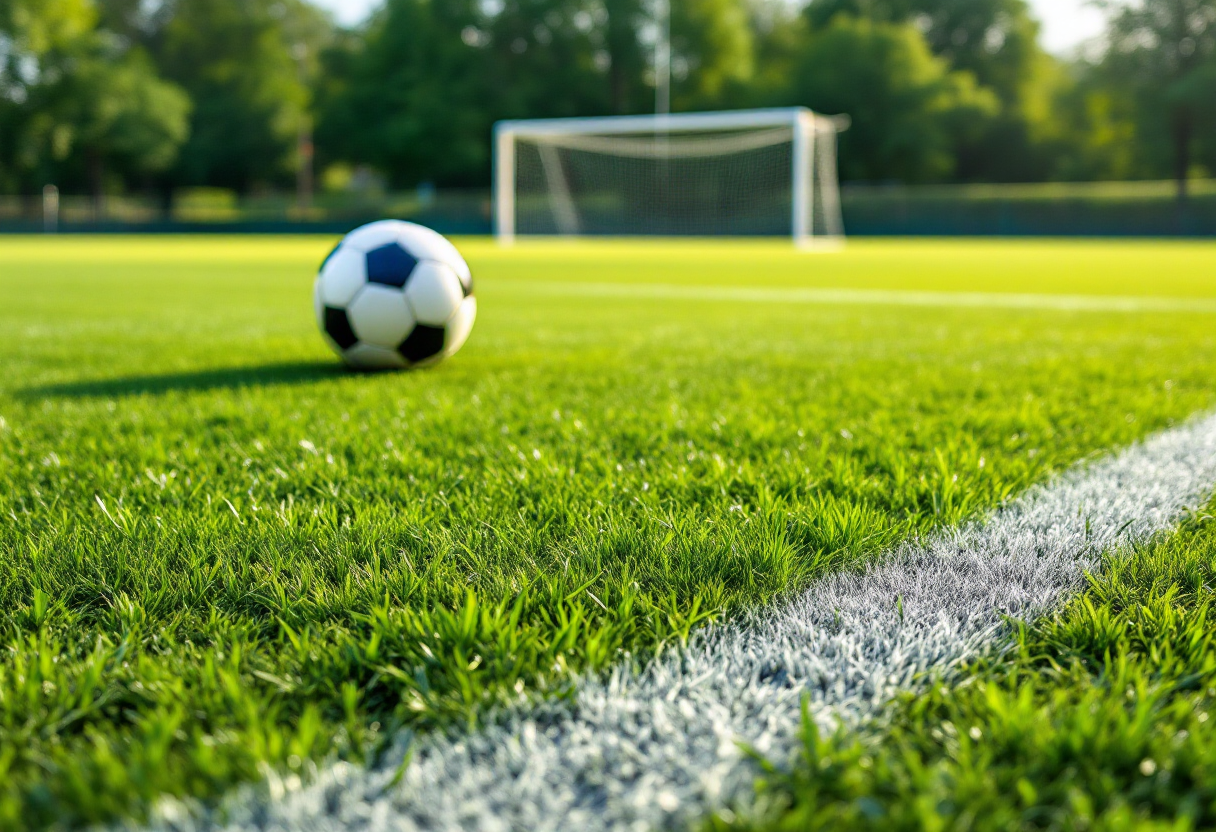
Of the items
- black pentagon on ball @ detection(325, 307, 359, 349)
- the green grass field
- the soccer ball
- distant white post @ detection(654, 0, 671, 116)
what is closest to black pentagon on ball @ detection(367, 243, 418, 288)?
the soccer ball

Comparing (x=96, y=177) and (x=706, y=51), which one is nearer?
(x=96, y=177)

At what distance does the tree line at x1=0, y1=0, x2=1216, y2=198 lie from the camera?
159 feet

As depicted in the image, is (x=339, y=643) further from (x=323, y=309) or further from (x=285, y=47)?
(x=285, y=47)

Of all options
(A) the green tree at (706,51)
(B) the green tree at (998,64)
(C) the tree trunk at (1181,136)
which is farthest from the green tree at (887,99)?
(C) the tree trunk at (1181,136)

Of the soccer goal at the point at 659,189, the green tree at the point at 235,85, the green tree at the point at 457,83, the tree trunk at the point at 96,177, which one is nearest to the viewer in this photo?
the soccer goal at the point at 659,189

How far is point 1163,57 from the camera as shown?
47.4 meters

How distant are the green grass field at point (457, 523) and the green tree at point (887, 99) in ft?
153

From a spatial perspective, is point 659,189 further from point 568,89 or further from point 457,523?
point 457,523

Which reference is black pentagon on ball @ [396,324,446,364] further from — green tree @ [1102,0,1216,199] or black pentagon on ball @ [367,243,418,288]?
green tree @ [1102,0,1216,199]

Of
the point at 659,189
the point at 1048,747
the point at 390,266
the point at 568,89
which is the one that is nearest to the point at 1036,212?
the point at 659,189

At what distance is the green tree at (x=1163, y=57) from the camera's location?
46875mm

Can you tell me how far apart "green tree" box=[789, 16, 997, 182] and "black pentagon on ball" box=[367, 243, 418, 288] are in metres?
47.7

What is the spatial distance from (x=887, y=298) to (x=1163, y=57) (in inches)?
1881

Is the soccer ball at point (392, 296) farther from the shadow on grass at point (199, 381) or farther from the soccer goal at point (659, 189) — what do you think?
the soccer goal at point (659, 189)
